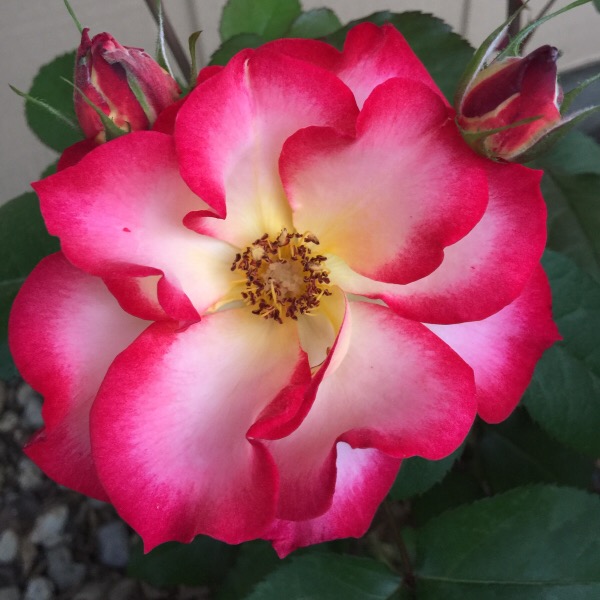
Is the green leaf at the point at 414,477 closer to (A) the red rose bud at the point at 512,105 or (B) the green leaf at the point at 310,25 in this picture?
(A) the red rose bud at the point at 512,105

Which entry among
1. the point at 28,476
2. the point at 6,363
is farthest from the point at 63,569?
the point at 6,363

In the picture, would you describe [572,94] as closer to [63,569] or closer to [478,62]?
[478,62]

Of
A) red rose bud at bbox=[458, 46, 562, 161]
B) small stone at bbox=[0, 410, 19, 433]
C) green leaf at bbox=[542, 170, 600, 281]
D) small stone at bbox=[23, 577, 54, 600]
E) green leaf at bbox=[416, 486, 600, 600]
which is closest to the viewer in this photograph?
red rose bud at bbox=[458, 46, 562, 161]

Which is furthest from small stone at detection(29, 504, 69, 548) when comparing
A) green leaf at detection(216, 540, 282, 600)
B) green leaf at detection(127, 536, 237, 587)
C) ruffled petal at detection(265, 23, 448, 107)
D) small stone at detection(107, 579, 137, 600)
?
ruffled petal at detection(265, 23, 448, 107)

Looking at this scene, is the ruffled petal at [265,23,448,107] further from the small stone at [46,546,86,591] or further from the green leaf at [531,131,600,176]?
the small stone at [46,546,86,591]

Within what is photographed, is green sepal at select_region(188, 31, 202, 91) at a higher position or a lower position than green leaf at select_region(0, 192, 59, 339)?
higher

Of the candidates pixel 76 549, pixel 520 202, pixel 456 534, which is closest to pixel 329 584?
pixel 456 534
